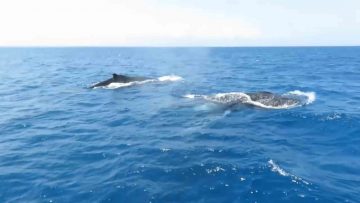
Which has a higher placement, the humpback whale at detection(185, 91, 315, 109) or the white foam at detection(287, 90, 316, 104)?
the humpback whale at detection(185, 91, 315, 109)

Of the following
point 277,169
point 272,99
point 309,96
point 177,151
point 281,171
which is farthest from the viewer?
point 309,96

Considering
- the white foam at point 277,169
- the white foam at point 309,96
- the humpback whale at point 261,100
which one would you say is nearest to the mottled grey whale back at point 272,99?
the humpback whale at point 261,100

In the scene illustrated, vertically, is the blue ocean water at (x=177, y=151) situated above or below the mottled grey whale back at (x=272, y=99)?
below

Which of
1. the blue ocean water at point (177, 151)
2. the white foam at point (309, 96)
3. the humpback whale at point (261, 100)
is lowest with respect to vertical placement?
the blue ocean water at point (177, 151)

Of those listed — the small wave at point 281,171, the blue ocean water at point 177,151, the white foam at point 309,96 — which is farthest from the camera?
the white foam at point 309,96

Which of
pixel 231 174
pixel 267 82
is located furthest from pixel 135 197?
pixel 267 82

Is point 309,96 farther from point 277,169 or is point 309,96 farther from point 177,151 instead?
point 177,151

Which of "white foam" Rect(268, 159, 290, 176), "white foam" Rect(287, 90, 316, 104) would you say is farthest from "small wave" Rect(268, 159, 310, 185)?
"white foam" Rect(287, 90, 316, 104)

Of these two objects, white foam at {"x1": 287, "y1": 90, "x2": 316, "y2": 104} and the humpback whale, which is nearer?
the humpback whale

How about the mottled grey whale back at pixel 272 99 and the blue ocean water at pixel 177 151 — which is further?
the mottled grey whale back at pixel 272 99

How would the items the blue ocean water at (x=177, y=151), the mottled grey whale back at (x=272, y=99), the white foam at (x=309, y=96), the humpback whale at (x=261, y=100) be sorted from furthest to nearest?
the white foam at (x=309, y=96), the mottled grey whale back at (x=272, y=99), the humpback whale at (x=261, y=100), the blue ocean water at (x=177, y=151)

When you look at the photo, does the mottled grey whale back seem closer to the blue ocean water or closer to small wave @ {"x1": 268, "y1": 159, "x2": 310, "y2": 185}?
the blue ocean water

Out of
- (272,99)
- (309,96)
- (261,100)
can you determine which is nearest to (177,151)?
(261,100)

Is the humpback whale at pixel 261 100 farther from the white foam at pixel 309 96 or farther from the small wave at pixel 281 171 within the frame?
the small wave at pixel 281 171
